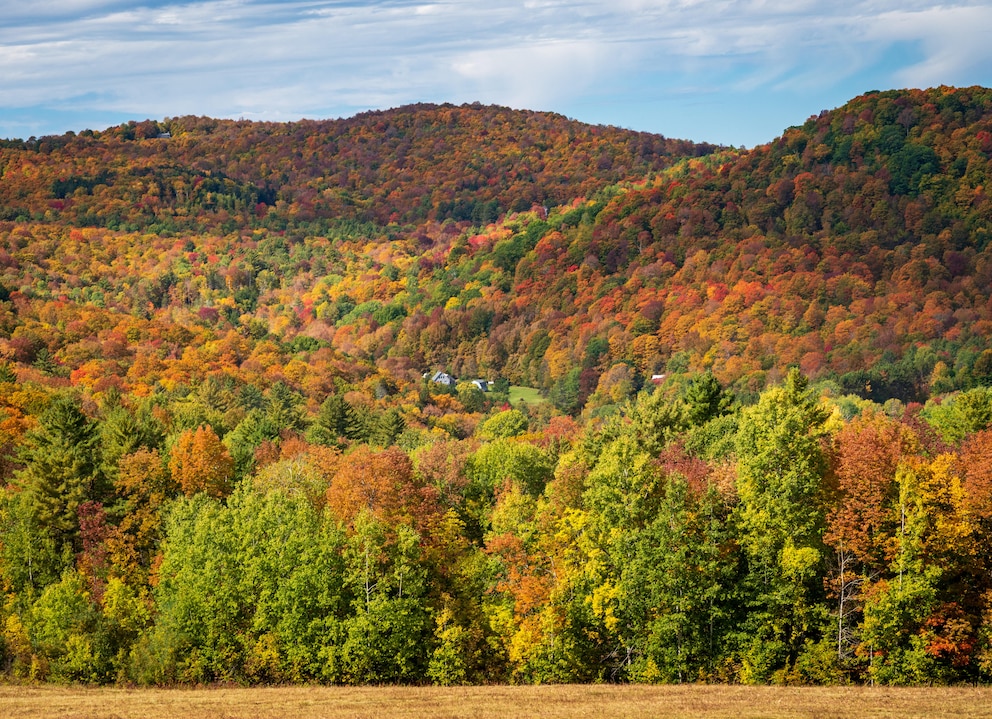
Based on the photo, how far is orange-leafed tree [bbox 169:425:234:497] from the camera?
6047cm

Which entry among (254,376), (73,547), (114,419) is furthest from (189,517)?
(254,376)

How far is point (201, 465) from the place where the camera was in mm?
61219

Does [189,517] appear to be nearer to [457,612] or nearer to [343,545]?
[343,545]

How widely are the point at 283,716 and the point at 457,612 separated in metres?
11.4

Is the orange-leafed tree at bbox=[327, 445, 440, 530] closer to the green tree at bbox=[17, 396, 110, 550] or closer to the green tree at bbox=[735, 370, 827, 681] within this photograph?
the green tree at bbox=[17, 396, 110, 550]

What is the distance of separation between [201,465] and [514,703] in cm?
2621

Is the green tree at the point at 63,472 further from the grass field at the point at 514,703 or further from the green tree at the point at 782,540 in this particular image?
the green tree at the point at 782,540

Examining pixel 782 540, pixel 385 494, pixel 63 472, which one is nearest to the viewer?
pixel 782 540

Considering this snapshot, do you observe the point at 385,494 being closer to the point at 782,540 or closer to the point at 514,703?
the point at 514,703

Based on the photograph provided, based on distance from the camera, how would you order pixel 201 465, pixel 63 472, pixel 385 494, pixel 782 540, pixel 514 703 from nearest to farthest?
pixel 514 703
pixel 782 540
pixel 385 494
pixel 63 472
pixel 201 465

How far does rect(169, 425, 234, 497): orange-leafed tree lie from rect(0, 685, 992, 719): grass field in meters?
16.4

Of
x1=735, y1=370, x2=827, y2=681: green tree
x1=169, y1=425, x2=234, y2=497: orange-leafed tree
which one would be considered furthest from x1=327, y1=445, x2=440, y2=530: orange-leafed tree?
x1=735, y1=370, x2=827, y2=681: green tree

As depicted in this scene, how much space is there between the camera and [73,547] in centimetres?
5675

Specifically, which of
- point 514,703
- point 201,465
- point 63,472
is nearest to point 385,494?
point 514,703
